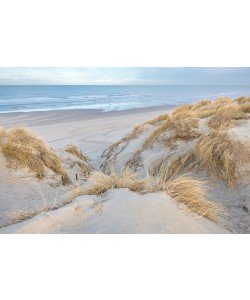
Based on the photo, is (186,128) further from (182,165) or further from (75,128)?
(75,128)

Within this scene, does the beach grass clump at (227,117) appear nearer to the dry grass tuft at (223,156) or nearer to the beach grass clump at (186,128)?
the beach grass clump at (186,128)

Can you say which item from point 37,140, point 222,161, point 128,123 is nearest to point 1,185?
point 37,140

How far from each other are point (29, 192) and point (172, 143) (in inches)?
154

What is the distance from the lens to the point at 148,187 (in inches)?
163

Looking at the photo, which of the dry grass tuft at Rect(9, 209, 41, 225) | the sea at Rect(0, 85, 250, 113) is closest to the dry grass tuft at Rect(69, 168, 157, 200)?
the dry grass tuft at Rect(9, 209, 41, 225)

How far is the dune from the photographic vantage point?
351 cm

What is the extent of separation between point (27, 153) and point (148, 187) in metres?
2.76

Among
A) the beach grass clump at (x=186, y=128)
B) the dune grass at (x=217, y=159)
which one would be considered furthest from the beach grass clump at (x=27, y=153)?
the beach grass clump at (x=186, y=128)

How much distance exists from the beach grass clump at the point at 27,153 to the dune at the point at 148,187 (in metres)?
0.02

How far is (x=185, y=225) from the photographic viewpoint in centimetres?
345

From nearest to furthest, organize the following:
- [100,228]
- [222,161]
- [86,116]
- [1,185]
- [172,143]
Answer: [100,228] < [1,185] < [222,161] < [172,143] < [86,116]

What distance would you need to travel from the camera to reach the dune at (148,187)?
351 centimetres

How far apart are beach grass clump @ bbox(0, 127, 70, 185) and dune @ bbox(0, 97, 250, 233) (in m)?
0.02

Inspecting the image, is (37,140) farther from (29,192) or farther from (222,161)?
(222,161)
